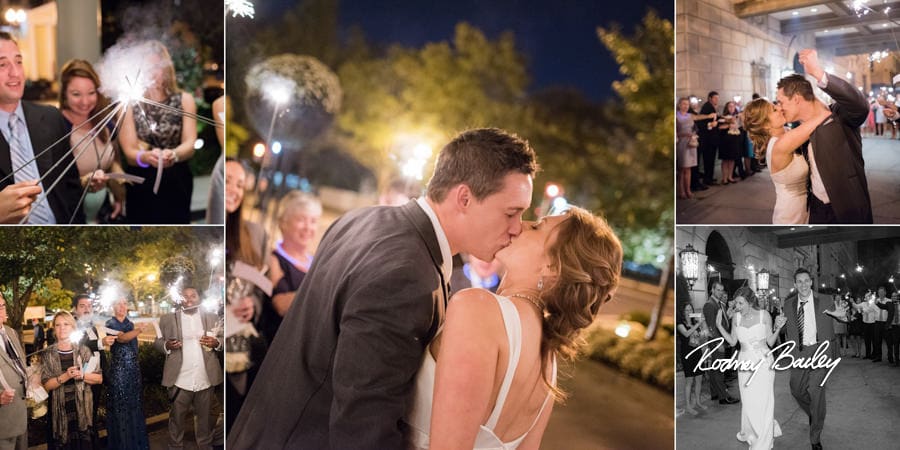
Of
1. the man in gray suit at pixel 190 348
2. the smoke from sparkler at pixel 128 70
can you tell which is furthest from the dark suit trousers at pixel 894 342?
the smoke from sparkler at pixel 128 70

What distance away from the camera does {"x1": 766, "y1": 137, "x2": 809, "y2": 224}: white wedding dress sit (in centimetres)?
347

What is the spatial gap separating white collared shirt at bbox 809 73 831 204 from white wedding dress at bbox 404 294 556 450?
66.9 inches

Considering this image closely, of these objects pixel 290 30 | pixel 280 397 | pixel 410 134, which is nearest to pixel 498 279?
pixel 410 134

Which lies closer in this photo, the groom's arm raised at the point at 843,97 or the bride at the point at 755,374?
the groom's arm raised at the point at 843,97

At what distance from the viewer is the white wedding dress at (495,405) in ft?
7.88

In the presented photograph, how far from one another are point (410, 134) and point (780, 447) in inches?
89.1

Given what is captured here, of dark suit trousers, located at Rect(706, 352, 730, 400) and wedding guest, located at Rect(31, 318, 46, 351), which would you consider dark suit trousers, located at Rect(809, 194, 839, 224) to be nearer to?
dark suit trousers, located at Rect(706, 352, 730, 400)

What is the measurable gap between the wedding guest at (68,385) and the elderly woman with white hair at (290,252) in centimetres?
85

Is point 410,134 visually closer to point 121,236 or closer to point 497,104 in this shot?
point 497,104

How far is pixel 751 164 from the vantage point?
3.51 meters

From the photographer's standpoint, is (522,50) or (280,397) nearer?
(280,397)

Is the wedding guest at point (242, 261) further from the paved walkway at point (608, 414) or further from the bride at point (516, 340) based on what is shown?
the paved walkway at point (608, 414)

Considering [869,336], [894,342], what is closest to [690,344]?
[869,336]

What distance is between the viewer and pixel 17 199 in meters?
3.49
